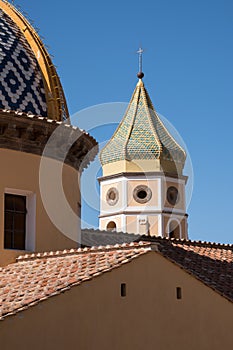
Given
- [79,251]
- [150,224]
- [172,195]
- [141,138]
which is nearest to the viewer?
[79,251]

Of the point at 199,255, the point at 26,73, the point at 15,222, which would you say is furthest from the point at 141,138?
the point at 15,222

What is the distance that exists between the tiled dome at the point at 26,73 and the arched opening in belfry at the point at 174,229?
15.8 m

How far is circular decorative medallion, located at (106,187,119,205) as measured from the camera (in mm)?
29142

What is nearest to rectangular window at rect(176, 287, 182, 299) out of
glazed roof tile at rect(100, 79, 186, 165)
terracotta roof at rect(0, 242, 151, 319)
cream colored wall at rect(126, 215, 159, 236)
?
terracotta roof at rect(0, 242, 151, 319)

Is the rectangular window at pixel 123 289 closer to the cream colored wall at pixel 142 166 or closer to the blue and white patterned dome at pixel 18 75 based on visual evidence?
the blue and white patterned dome at pixel 18 75

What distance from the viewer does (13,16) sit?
14180mm

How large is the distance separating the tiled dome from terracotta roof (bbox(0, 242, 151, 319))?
269 cm

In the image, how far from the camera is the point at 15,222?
40.5ft

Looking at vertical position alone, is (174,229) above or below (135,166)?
below

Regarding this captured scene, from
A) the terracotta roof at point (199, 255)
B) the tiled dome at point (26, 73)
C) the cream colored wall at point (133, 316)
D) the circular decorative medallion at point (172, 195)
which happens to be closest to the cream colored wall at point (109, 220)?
the circular decorative medallion at point (172, 195)

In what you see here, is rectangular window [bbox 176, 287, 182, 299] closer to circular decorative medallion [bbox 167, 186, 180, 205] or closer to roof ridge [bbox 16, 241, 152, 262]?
roof ridge [bbox 16, 241, 152, 262]

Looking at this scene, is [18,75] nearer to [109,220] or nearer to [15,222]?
[15,222]

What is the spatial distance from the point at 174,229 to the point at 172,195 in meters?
1.33

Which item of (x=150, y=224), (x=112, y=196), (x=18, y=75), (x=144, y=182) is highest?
(x=144, y=182)
